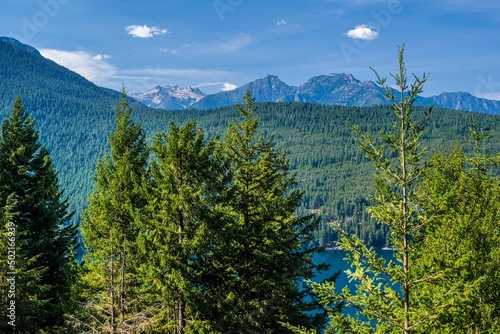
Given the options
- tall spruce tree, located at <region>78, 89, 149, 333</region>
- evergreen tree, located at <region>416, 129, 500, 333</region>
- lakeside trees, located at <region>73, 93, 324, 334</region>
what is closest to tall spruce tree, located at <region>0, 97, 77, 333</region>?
tall spruce tree, located at <region>78, 89, 149, 333</region>

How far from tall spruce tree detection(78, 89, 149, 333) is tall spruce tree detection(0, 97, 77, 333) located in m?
2.32

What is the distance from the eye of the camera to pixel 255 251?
18234 mm

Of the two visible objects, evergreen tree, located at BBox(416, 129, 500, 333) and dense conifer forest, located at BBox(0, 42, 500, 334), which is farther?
evergreen tree, located at BBox(416, 129, 500, 333)

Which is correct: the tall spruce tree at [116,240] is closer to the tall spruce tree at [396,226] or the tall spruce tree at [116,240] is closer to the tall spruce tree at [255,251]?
the tall spruce tree at [255,251]

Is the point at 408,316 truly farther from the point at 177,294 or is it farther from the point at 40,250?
the point at 40,250

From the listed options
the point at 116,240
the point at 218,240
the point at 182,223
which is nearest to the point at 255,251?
the point at 218,240

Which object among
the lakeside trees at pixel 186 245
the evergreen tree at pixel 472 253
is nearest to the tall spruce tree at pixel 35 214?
the lakeside trees at pixel 186 245

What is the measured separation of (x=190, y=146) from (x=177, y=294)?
18.3ft

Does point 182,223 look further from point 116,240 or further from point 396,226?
point 396,226

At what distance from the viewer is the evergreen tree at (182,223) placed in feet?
50.3

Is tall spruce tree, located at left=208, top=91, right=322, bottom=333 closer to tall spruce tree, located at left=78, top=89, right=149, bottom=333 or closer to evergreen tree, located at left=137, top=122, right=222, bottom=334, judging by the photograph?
evergreen tree, located at left=137, top=122, right=222, bottom=334

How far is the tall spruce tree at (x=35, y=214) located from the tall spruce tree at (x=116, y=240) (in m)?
2.32

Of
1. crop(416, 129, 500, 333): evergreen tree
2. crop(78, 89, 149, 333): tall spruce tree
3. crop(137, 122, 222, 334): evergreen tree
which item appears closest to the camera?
crop(416, 129, 500, 333): evergreen tree

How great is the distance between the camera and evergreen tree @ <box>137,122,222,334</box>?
1532cm
